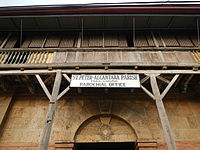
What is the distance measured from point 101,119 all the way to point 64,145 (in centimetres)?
158

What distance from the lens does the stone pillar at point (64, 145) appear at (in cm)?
541

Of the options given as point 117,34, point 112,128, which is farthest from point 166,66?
point 117,34

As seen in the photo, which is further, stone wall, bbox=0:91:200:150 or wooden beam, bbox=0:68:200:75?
stone wall, bbox=0:91:200:150

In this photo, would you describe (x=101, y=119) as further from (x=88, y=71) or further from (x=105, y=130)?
Answer: (x=88, y=71)

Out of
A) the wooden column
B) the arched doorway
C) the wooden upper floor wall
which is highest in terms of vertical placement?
the wooden upper floor wall

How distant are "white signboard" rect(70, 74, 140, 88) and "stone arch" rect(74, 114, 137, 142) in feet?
5.50

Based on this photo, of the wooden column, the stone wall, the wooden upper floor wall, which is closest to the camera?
the stone wall

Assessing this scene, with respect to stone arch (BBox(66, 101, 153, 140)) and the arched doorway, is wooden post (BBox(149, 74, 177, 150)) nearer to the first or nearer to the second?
stone arch (BBox(66, 101, 153, 140))

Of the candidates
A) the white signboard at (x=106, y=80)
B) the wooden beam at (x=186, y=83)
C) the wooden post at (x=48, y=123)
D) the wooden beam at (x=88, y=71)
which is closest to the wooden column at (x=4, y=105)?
the wooden beam at (x=88, y=71)

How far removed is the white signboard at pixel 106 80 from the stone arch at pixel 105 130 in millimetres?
1677

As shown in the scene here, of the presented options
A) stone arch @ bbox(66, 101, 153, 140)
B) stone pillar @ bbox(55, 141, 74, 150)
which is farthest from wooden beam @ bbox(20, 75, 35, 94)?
stone pillar @ bbox(55, 141, 74, 150)

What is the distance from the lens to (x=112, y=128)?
5.98m

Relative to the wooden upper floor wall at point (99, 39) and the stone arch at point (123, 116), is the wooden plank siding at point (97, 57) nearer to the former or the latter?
the wooden upper floor wall at point (99, 39)

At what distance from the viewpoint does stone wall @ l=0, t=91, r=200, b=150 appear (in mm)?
5699
